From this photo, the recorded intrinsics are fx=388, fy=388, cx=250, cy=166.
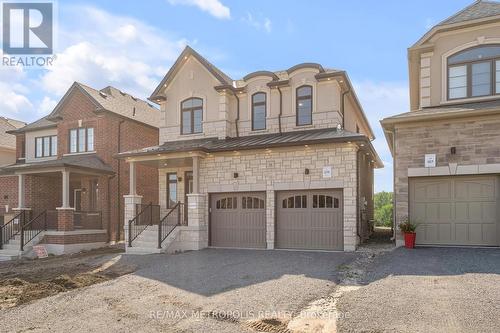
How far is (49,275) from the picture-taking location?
35.6ft

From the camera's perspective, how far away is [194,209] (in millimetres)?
14516

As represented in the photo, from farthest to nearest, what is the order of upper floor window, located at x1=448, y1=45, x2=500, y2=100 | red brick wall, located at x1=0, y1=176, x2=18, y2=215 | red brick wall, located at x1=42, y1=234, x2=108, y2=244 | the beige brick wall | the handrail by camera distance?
red brick wall, located at x1=0, y1=176, x2=18, y2=215 < the handrail < red brick wall, located at x1=42, y1=234, x2=108, y2=244 < the beige brick wall < upper floor window, located at x1=448, y1=45, x2=500, y2=100

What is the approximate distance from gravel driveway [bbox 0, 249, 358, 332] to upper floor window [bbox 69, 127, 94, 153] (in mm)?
10652

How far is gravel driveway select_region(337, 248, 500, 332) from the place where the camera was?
5.63 meters

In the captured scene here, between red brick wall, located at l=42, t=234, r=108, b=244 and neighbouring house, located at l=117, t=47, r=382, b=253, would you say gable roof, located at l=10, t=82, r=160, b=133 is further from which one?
red brick wall, located at l=42, t=234, r=108, b=244

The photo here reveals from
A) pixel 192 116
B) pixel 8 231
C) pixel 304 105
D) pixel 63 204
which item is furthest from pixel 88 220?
pixel 304 105

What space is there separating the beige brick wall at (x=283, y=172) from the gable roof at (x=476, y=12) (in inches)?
220

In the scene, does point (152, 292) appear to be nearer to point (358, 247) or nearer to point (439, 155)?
point (358, 247)

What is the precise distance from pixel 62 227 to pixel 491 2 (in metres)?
18.5

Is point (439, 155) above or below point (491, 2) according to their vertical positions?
below

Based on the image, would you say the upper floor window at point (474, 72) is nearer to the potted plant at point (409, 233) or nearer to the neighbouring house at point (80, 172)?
the potted plant at point (409, 233)

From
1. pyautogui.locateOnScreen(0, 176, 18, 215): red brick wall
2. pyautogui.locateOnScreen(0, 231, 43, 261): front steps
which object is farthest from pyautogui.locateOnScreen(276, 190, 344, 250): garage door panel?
pyautogui.locateOnScreen(0, 176, 18, 215): red brick wall

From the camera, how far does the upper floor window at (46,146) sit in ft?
69.3

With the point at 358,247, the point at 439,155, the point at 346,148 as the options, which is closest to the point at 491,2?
the point at 439,155
